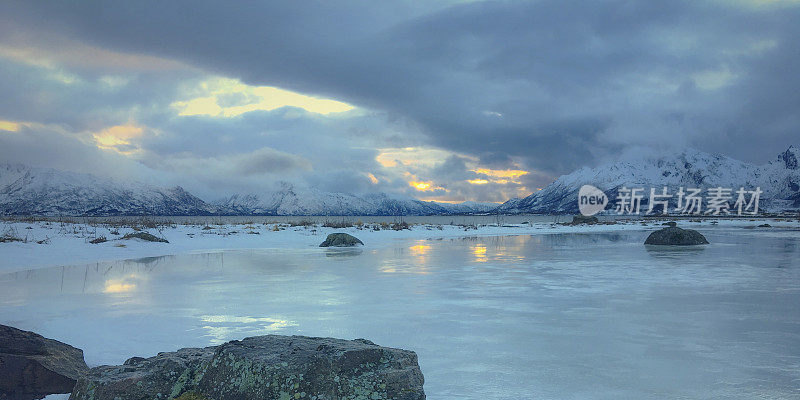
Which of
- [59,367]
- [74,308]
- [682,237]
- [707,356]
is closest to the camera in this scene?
[59,367]

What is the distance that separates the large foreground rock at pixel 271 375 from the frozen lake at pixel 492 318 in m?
0.89

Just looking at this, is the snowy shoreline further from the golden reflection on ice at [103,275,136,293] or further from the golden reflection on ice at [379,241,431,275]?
the golden reflection on ice at [379,241,431,275]

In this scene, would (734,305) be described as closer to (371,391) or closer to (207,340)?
(371,391)

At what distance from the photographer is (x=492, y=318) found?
23.2 feet

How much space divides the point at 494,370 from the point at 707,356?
8.40ft

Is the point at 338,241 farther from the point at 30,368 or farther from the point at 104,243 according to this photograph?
the point at 30,368

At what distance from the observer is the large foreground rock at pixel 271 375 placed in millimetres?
3070

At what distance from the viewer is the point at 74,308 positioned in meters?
7.75

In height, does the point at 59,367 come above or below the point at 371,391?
below

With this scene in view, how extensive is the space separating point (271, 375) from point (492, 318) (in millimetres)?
4647

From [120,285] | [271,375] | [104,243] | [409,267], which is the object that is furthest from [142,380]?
[104,243]

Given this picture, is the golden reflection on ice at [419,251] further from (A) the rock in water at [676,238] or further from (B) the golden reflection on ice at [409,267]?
A: (A) the rock in water at [676,238]

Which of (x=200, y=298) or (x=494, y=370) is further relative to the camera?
(x=200, y=298)

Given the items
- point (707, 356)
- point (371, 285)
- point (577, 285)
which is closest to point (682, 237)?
point (577, 285)
